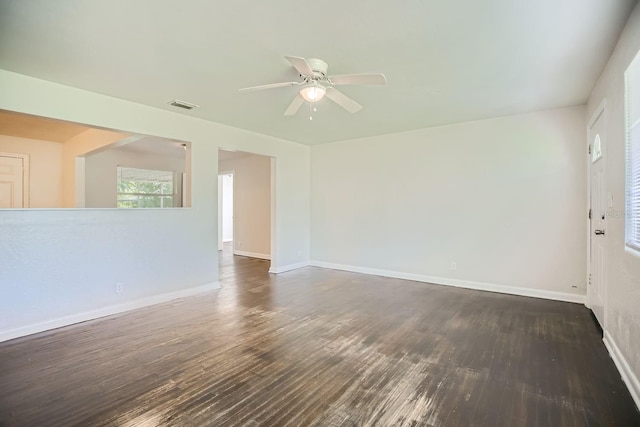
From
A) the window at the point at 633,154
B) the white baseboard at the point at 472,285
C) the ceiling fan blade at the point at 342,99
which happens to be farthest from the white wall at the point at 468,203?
the ceiling fan blade at the point at 342,99

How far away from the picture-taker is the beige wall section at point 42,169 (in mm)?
5867

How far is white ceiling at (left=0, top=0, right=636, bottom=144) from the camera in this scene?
200 cm

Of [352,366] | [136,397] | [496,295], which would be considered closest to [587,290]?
[496,295]

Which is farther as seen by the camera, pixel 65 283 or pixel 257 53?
pixel 65 283

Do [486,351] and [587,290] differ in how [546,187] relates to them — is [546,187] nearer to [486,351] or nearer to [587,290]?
[587,290]

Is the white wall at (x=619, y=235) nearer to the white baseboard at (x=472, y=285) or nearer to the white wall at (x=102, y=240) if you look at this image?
the white baseboard at (x=472, y=285)

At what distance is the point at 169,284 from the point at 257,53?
3.27 m

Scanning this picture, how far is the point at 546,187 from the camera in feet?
13.6

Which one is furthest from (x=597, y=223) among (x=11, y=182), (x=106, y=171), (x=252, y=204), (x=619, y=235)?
(x=11, y=182)

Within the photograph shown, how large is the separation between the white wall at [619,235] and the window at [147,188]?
830cm

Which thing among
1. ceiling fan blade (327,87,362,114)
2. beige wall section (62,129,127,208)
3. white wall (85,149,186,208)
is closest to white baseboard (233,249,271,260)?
white wall (85,149,186,208)

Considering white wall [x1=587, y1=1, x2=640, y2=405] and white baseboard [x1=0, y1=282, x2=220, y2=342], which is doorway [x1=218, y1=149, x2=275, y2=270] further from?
white wall [x1=587, y1=1, x2=640, y2=405]

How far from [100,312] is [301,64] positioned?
3.58 meters

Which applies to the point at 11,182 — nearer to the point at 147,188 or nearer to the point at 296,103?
the point at 147,188
